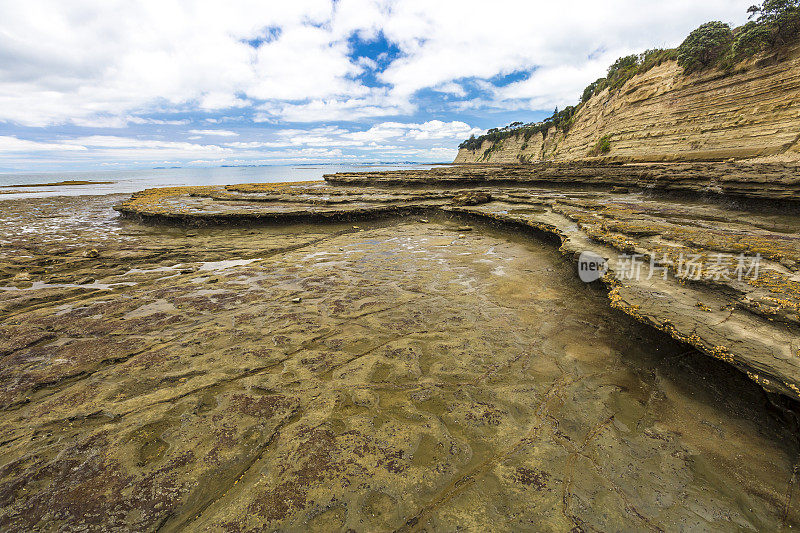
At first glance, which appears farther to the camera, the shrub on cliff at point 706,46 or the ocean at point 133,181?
the ocean at point 133,181

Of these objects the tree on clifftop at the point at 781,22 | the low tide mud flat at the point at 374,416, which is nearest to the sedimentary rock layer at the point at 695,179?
the low tide mud flat at the point at 374,416

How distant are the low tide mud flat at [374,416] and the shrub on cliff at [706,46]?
108ft

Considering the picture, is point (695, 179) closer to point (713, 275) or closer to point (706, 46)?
point (713, 275)

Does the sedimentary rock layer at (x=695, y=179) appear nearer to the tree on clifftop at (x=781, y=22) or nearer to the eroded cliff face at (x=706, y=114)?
the eroded cliff face at (x=706, y=114)

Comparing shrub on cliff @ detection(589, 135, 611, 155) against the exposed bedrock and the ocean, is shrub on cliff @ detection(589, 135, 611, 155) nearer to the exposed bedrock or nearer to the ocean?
the exposed bedrock

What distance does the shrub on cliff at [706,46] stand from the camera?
79.0ft

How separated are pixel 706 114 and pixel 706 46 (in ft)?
19.7

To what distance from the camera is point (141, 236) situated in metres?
12.4

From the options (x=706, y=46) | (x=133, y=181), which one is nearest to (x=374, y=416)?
(x=706, y=46)

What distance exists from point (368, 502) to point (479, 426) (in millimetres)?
1355

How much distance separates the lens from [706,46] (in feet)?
78.3

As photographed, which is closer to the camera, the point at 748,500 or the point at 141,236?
the point at 748,500

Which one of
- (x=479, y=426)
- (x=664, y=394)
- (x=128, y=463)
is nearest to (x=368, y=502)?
(x=479, y=426)

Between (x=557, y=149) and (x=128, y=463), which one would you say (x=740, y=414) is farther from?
(x=557, y=149)
